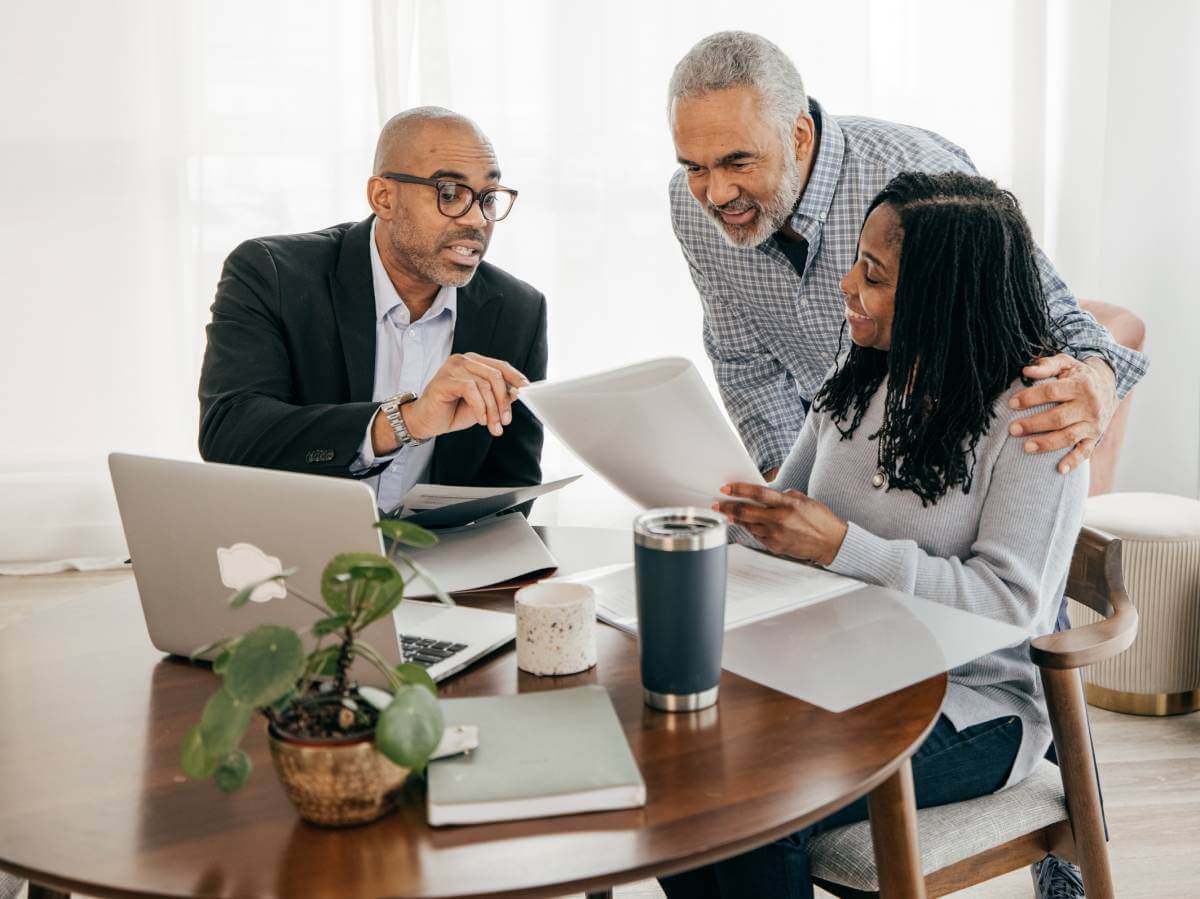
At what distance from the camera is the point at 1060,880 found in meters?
1.68

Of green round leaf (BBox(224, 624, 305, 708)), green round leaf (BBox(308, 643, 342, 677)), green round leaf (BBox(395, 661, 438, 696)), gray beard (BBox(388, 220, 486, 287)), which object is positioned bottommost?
green round leaf (BBox(395, 661, 438, 696))

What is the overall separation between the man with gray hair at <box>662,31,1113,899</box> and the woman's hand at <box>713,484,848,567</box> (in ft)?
1.39

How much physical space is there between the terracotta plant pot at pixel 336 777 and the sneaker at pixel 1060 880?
1.19m

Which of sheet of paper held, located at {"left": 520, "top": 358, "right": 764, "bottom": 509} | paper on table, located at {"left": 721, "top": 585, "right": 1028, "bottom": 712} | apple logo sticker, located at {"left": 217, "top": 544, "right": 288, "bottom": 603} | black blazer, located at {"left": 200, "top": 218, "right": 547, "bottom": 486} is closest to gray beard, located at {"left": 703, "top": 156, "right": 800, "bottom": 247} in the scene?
black blazer, located at {"left": 200, "top": 218, "right": 547, "bottom": 486}

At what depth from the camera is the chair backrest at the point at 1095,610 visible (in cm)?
126

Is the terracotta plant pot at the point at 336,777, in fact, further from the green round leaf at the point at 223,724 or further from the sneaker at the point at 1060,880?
the sneaker at the point at 1060,880

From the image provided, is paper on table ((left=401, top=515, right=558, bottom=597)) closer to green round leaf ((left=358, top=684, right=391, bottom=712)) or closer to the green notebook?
the green notebook

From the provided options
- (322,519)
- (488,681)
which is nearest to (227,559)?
(322,519)

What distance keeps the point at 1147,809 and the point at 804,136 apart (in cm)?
140

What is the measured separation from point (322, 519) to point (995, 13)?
145 inches

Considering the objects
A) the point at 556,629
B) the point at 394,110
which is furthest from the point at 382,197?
the point at 394,110

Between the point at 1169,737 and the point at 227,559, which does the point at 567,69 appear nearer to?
the point at 1169,737

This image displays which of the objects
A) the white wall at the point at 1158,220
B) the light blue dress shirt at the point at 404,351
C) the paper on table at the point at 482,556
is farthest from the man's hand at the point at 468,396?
the white wall at the point at 1158,220

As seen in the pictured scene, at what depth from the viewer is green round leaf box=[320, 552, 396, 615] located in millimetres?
834
